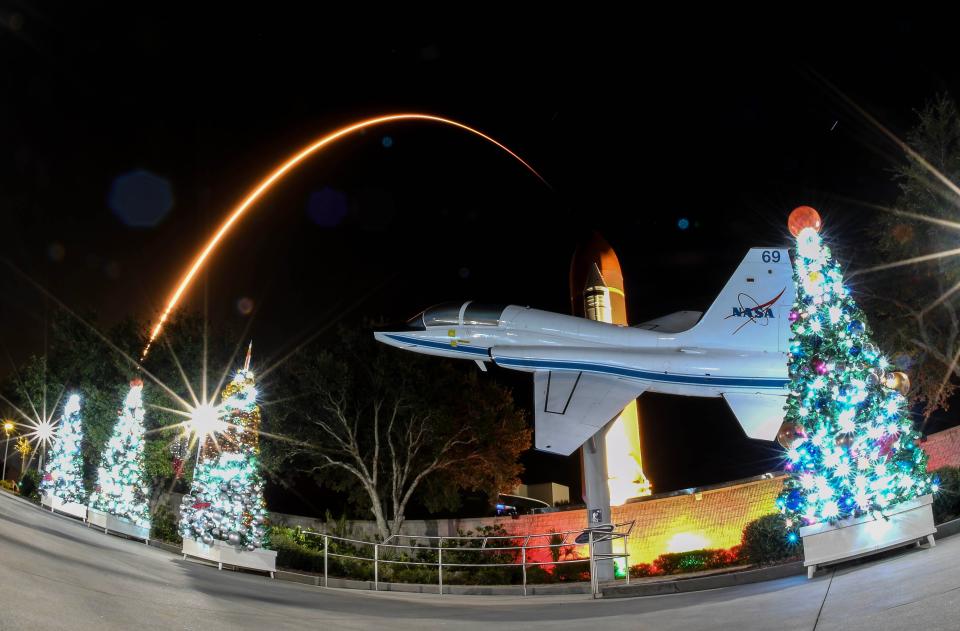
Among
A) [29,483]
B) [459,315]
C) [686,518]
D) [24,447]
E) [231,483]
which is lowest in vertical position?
[686,518]

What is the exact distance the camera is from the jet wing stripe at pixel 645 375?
16278 millimetres

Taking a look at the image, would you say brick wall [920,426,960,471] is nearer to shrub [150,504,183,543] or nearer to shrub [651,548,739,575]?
shrub [651,548,739,575]

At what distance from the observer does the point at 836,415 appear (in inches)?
404

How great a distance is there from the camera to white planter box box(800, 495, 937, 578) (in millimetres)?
9266

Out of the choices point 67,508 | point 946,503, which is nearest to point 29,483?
point 67,508

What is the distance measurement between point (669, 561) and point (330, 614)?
11.3m

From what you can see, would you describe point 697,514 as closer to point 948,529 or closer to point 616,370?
point 616,370

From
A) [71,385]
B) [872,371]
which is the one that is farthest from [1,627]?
[71,385]

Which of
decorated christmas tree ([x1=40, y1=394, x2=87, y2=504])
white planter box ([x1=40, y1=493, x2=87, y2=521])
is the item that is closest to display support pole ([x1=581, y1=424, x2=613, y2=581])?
white planter box ([x1=40, y1=493, x2=87, y2=521])

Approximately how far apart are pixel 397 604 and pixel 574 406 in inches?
373

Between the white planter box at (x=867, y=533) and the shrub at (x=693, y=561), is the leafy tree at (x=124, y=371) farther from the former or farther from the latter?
the white planter box at (x=867, y=533)

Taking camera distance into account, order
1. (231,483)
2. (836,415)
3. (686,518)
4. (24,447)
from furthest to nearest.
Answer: (24,447) < (686,518) < (231,483) < (836,415)

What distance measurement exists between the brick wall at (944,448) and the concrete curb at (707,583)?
11.0 metres

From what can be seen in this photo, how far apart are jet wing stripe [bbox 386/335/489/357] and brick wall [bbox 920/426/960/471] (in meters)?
12.7
